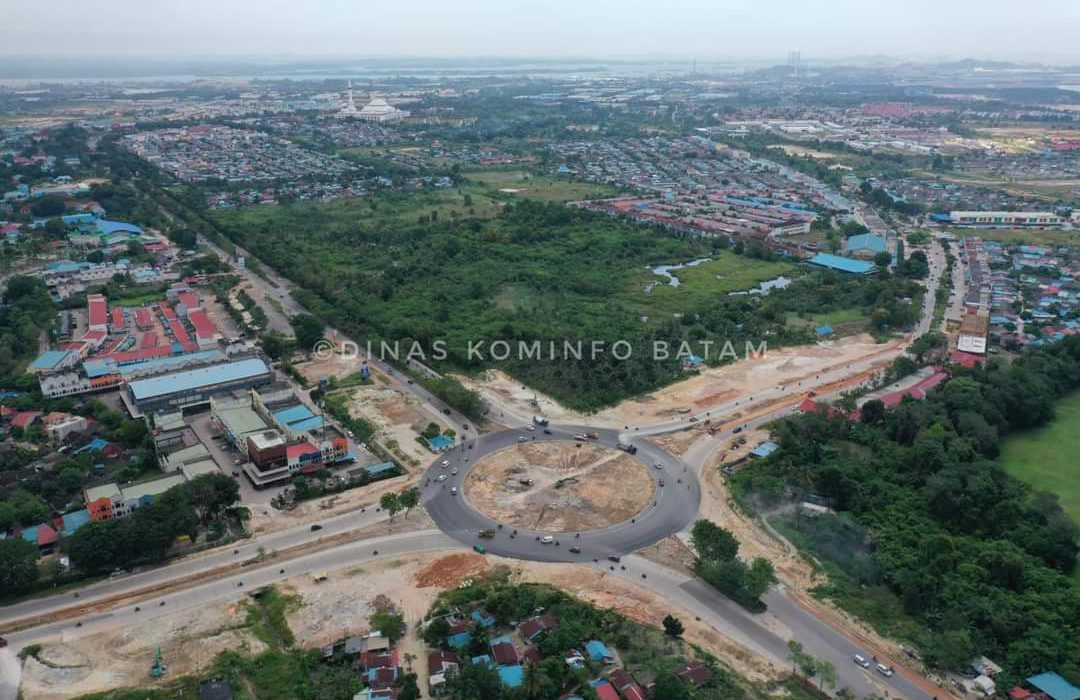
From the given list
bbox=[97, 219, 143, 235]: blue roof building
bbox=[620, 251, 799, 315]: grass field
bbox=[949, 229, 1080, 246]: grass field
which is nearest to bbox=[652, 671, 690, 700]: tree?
bbox=[620, 251, 799, 315]: grass field

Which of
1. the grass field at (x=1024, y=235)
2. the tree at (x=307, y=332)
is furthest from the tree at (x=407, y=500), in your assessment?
the grass field at (x=1024, y=235)

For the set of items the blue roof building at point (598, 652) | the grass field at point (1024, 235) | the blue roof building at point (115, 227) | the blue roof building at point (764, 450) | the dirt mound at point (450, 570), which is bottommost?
the dirt mound at point (450, 570)

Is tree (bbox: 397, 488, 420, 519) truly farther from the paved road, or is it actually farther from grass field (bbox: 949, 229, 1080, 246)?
grass field (bbox: 949, 229, 1080, 246)

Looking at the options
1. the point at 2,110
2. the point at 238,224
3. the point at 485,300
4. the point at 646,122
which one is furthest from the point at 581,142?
the point at 2,110

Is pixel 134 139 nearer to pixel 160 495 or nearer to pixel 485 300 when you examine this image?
pixel 485 300

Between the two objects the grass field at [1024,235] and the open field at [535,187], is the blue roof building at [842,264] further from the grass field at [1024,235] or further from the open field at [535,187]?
the open field at [535,187]
